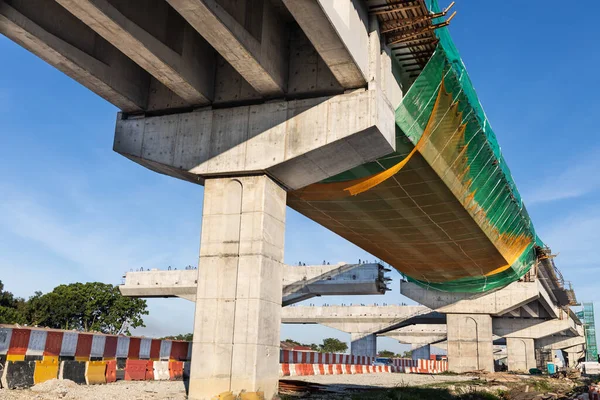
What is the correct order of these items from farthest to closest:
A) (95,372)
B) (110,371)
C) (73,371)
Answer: (110,371), (95,372), (73,371)

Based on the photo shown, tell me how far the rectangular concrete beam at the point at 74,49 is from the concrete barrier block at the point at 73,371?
289 inches

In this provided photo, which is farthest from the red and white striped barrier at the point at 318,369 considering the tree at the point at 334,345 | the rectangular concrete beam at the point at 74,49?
the tree at the point at 334,345

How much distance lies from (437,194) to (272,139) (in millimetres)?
11997

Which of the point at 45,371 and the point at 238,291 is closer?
the point at 238,291

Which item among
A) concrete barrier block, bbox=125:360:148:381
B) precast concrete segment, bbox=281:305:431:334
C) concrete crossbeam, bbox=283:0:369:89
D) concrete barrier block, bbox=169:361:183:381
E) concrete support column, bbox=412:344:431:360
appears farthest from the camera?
concrete support column, bbox=412:344:431:360

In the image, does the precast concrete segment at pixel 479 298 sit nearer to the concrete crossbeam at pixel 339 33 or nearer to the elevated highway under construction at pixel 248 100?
the elevated highway under construction at pixel 248 100

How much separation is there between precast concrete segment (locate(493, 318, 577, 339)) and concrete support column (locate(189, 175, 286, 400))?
59.7 metres

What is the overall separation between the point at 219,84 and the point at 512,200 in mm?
19994

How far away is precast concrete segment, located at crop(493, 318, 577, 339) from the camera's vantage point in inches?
2636

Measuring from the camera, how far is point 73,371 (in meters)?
16.1

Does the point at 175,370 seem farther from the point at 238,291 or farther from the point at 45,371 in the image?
the point at 238,291

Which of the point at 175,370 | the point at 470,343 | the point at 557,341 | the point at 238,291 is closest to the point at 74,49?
the point at 238,291

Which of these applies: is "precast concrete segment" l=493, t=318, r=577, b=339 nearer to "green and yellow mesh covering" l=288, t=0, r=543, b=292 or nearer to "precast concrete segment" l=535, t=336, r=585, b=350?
"green and yellow mesh covering" l=288, t=0, r=543, b=292

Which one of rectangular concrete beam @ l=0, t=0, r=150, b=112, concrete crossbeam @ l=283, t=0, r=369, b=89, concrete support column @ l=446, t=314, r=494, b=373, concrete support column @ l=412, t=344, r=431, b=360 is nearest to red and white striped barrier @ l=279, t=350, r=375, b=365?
concrete support column @ l=446, t=314, r=494, b=373
